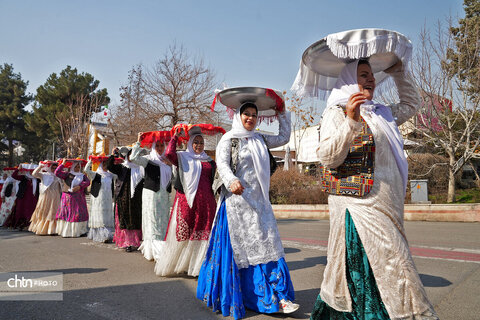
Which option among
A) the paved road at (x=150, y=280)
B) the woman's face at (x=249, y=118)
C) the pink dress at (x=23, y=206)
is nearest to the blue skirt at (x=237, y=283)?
the paved road at (x=150, y=280)

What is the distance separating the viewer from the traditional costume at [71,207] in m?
10.5

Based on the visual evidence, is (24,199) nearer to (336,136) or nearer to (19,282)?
(19,282)

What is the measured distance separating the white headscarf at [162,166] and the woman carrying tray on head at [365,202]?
467 cm

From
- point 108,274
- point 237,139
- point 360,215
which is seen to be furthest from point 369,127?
point 108,274

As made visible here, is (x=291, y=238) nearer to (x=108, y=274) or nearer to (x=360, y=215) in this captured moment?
(x=108, y=274)

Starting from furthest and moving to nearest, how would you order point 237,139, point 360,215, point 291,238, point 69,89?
point 69,89, point 291,238, point 237,139, point 360,215

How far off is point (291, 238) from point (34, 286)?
613 cm

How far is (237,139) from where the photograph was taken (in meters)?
4.18

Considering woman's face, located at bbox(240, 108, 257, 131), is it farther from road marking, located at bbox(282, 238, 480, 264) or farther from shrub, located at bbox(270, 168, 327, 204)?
shrub, located at bbox(270, 168, 327, 204)

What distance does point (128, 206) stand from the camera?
805cm

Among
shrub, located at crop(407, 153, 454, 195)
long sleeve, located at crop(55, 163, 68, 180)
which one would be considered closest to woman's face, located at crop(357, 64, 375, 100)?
long sleeve, located at crop(55, 163, 68, 180)

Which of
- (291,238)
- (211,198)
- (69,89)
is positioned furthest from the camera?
(69,89)

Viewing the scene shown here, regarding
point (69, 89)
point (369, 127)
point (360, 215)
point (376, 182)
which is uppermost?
point (69, 89)

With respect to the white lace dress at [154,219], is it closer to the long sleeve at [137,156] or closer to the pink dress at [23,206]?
the long sleeve at [137,156]
